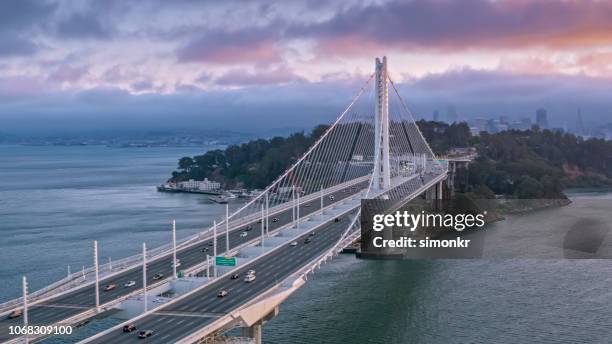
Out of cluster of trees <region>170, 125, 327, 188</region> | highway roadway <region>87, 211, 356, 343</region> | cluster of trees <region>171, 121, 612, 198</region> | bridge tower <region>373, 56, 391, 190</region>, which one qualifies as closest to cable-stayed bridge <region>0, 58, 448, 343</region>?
highway roadway <region>87, 211, 356, 343</region>

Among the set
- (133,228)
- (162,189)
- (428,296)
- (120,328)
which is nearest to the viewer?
(120,328)

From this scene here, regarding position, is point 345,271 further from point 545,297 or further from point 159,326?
point 159,326

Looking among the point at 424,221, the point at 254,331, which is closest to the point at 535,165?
the point at 424,221

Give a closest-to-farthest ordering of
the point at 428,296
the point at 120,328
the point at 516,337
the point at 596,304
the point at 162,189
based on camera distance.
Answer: the point at 120,328, the point at 516,337, the point at 596,304, the point at 428,296, the point at 162,189

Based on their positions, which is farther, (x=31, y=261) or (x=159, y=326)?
(x=31, y=261)

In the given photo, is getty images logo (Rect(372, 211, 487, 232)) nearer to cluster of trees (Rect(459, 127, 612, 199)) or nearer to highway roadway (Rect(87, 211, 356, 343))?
highway roadway (Rect(87, 211, 356, 343))

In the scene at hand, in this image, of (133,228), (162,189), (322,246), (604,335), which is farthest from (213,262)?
(162,189)

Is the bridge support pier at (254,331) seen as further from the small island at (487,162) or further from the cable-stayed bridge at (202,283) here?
the small island at (487,162)

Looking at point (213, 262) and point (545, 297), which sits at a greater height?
point (213, 262)
